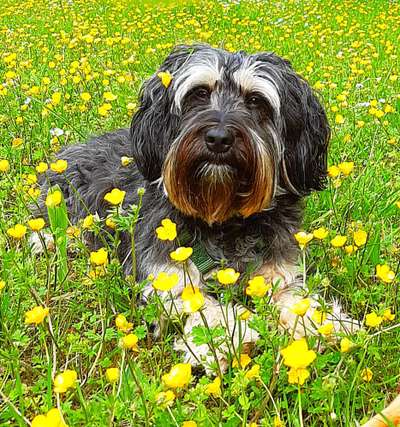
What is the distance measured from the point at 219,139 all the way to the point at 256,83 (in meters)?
0.46

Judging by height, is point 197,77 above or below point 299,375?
above

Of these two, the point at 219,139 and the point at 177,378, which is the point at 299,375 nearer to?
the point at 177,378

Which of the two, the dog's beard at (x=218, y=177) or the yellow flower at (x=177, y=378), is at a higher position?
the yellow flower at (x=177, y=378)


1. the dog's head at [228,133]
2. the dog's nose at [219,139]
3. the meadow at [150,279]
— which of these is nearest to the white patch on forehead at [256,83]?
the dog's head at [228,133]

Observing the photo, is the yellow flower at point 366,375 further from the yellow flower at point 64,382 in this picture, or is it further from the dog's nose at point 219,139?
the dog's nose at point 219,139

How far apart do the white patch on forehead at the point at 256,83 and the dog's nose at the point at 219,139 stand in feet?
1.29

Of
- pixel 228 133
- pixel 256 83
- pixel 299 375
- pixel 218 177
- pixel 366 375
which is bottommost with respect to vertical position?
pixel 366 375

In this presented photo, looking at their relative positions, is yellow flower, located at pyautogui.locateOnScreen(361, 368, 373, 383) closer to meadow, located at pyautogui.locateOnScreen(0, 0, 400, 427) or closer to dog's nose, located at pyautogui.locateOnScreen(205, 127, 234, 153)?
meadow, located at pyautogui.locateOnScreen(0, 0, 400, 427)

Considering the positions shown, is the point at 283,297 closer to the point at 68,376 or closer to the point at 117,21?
the point at 68,376

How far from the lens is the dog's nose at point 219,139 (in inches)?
115

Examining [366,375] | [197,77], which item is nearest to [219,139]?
[197,77]

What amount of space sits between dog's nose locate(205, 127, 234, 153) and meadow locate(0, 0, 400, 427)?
464mm

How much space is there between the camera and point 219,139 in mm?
2932

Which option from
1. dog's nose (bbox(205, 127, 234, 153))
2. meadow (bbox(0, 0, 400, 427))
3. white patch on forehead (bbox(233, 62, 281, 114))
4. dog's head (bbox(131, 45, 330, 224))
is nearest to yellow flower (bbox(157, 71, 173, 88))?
dog's head (bbox(131, 45, 330, 224))
